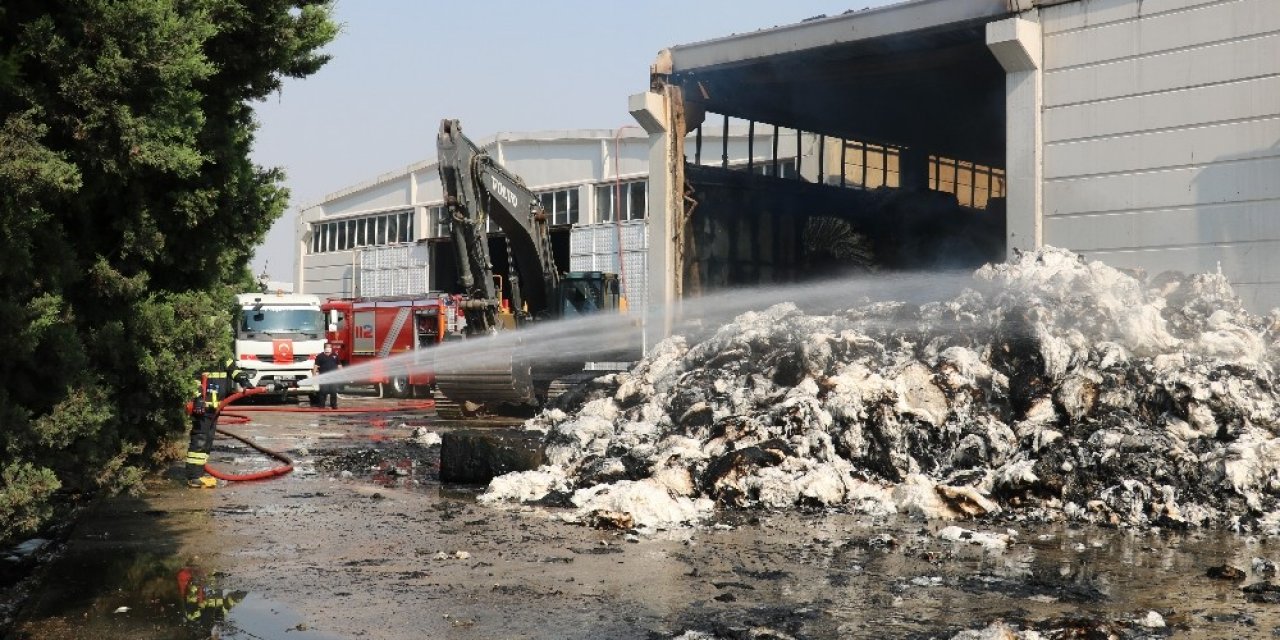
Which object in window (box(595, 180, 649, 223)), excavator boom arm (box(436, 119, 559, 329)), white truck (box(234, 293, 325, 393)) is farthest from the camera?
window (box(595, 180, 649, 223))

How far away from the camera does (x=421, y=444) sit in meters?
16.6

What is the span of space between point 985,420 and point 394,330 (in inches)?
817

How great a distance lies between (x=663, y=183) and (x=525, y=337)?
339 cm

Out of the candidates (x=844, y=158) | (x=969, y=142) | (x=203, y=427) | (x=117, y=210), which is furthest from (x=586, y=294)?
(x=117, y=210)

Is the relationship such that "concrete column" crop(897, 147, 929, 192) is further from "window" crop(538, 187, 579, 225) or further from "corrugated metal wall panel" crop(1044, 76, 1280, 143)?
"window" crop(538, 187, 579, 225)

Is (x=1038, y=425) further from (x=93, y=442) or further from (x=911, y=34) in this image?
(x=93, y=442)

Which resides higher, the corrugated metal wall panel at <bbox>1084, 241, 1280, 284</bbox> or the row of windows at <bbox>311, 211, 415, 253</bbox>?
the row of windows at <bbox>311, 211, 415, 253</bbox>

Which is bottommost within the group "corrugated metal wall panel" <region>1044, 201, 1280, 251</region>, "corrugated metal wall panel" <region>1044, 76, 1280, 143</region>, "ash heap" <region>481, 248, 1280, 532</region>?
"ash heap" <region>481, 248, 1280, 532</region>

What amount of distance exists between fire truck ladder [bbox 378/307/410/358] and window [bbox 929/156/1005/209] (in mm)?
12864

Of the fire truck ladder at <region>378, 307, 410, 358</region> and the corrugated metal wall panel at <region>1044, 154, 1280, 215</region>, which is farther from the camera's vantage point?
the fire truck ladder at <region>378, 307, 410, 358</region>

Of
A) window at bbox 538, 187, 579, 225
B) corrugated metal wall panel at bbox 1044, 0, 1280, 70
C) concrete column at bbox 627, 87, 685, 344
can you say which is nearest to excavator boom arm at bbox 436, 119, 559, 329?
concrete column at bbox 627, 87, 685, 344

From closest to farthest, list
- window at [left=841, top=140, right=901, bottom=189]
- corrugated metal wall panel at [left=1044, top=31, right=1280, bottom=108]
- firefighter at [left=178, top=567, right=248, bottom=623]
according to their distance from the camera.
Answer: firefighter at [left=178, top=567, right=248, bottom=623], corrugated metal wall panel at [left=1044, top=31, right=1280, bottom=108], window at [left=841, top=140, right=901, bottom=189]

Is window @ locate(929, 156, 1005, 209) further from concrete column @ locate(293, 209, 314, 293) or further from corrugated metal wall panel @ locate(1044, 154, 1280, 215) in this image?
concrete column @ locate(293, 209, 314, 293)

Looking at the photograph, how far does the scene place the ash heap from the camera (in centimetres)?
1043
